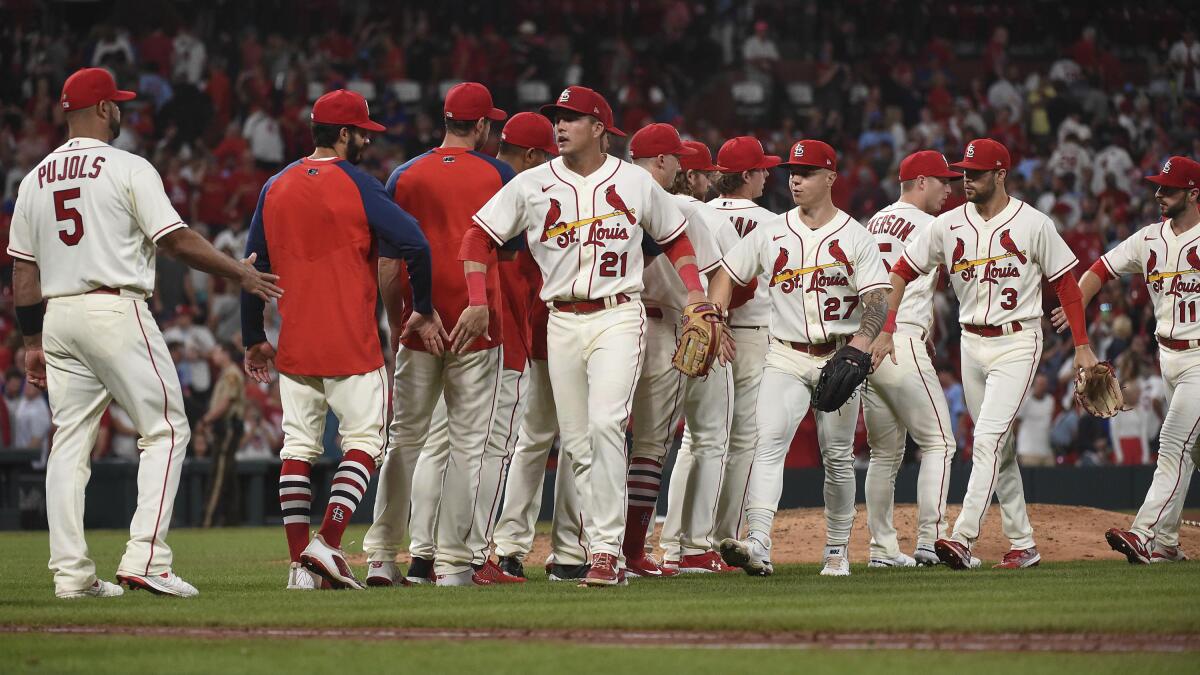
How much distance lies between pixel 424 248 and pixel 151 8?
58.1 feet

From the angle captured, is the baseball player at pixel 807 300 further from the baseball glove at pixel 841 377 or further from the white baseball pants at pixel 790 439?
the baseball glove at pixel 841 377

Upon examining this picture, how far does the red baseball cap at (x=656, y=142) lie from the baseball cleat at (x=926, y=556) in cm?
259

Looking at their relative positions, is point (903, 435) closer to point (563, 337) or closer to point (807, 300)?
point (807, 300)

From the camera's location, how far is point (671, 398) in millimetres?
8172

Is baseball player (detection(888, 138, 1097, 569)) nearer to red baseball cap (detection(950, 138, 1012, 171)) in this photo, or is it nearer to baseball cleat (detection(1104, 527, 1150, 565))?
red baseball cap (detection(950, 138, 1012, 171))

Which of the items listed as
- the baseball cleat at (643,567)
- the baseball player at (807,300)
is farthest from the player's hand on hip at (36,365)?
the baseball player at (807,300)

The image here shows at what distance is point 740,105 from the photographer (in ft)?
77.6

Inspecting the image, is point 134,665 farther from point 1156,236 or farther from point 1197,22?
point 1197,22

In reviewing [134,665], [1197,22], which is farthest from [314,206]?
[1197,22]

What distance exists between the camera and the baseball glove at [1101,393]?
9250 millimetres

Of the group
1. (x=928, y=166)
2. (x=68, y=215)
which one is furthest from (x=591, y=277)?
(x=928, y=166)

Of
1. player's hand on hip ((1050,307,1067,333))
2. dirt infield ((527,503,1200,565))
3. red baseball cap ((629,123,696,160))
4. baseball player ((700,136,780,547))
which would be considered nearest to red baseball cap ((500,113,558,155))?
red baseball cap ((629,123,696,160))

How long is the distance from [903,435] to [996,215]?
1.36 m

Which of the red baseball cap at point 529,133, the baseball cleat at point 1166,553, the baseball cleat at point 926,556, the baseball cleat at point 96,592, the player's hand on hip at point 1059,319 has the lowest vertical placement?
the baseball cleat at point 96,592
